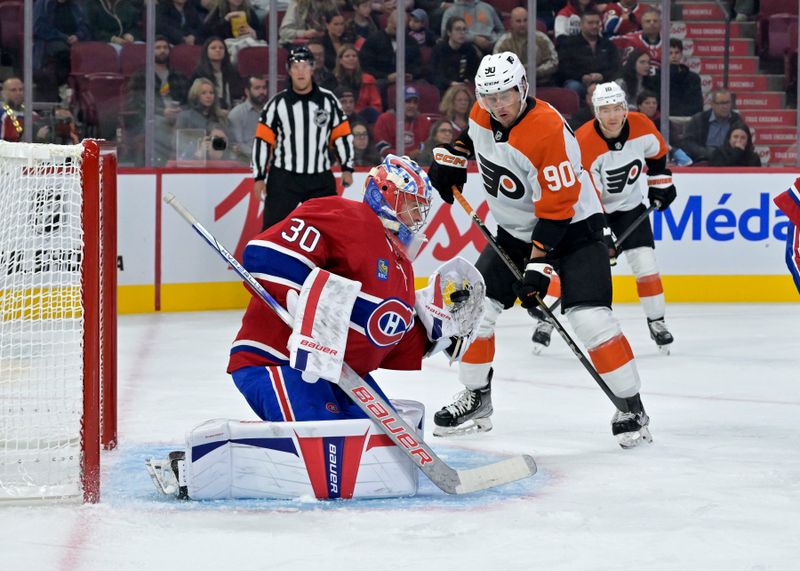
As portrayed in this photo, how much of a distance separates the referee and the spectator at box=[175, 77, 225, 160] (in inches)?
22.8

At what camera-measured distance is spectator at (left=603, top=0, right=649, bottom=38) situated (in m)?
7.88

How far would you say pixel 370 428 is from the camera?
3.02 metres

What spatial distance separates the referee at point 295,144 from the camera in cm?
677

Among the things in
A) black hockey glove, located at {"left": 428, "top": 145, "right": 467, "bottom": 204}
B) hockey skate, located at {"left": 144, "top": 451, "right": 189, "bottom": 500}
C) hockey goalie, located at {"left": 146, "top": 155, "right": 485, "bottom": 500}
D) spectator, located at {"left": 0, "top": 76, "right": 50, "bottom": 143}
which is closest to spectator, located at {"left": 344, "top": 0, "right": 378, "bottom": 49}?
spectator, located at {"left": 0, "top": 76, "right": 50, "bottom": 143}

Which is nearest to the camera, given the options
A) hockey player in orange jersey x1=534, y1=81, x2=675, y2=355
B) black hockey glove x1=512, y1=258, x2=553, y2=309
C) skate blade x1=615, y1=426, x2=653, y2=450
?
black hockey glove x1=512, y1=258, x2=553, y2=309

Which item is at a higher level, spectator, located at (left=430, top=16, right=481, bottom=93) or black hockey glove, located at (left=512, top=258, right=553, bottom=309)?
spectator, located at (left=430, top=16, right=481, bottom=93)

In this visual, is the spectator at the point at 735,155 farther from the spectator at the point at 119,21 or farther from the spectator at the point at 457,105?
the spectator at the point at 119,21

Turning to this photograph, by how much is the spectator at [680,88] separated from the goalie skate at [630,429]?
4.30m

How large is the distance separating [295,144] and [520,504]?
13.1ft

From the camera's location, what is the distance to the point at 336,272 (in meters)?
3.11

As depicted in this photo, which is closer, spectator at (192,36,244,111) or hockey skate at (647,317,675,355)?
hockey skate at (647,317,675,355)

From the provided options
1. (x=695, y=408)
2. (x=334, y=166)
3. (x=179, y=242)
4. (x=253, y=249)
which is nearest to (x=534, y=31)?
(x=334, y=166)

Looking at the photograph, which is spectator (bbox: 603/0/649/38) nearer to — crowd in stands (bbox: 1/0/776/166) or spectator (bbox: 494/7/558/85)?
crowd in stands (bbox: 1/0/776/166)

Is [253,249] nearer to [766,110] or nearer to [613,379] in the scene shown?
[613,379]
